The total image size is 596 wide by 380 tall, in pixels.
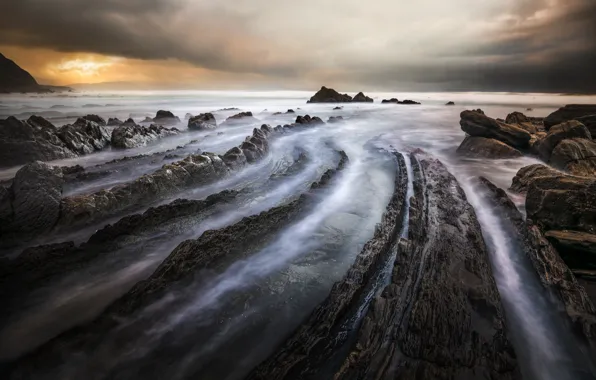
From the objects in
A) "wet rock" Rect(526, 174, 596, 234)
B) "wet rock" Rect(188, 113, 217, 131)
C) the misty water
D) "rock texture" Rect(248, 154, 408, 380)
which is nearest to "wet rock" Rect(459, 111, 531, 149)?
the misty water

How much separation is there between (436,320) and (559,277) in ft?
6.42

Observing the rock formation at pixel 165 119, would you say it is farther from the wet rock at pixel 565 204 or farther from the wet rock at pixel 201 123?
the wet rock at pixel 565 204

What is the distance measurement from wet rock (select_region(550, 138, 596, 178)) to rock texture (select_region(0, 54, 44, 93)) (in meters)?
A: 44.1

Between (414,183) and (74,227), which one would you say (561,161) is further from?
(74,227)

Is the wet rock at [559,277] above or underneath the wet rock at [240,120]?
underneath

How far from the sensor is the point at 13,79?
35.2 metres

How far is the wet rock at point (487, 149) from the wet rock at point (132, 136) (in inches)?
535

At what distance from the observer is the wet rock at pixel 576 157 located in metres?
7.40

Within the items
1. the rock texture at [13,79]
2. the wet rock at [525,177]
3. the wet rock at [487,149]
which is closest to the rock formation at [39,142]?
the wet rock at [525,177]

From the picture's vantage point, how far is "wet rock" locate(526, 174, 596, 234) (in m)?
4.13

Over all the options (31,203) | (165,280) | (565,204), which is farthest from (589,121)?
(31,203)

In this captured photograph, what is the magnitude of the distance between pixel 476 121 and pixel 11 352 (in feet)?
46.8

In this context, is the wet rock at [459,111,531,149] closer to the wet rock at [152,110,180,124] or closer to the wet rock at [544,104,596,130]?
the wet rock at [544,104,596,130]

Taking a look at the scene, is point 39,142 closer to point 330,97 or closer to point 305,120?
point 305,120
